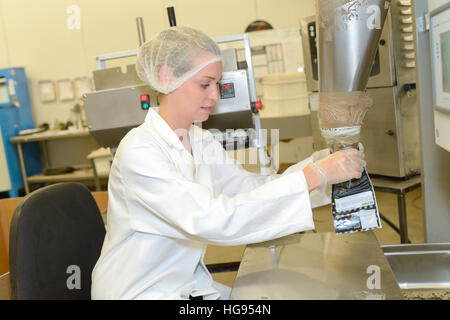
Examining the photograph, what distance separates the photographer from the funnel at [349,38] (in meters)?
0.97

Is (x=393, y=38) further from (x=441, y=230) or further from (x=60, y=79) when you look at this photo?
(x=60, y=79)

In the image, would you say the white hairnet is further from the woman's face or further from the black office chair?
the black office chair

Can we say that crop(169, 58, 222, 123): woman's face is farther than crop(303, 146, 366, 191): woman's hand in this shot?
Yes

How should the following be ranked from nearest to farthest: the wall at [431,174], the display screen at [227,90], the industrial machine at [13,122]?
1. the wall at [431,174]
2. the display screen at [227,90]
3. the industrial machine at [13,122]

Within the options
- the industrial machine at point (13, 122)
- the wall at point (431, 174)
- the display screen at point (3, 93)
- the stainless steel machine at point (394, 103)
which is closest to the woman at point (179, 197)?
the wall at point (431, 174)

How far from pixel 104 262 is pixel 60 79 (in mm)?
4336

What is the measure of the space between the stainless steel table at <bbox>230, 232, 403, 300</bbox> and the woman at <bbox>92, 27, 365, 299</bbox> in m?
0.08

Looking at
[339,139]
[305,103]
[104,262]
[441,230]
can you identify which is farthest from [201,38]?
[305,103]

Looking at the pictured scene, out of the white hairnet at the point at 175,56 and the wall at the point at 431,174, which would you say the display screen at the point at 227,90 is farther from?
the wall at the point at 431,174

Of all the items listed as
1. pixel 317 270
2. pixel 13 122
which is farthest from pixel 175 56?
pixel 13 122

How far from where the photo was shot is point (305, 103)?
3.59m

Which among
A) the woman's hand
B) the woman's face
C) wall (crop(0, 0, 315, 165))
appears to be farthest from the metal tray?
wall (crop(0, 0, 315, 165))

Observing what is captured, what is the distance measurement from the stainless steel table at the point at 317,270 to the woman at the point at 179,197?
3.3 inches

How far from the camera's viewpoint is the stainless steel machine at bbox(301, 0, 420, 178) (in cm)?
210
